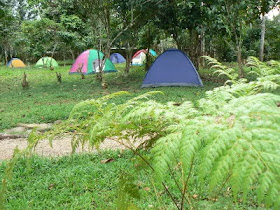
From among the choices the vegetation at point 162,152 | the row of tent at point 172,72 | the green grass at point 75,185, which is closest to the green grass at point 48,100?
the vegetation at point 162,152

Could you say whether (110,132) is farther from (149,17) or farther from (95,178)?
(149,17)

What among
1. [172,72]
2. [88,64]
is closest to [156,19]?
[172,72]

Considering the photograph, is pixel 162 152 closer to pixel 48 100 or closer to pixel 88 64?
pixel 48 100

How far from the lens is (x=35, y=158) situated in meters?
3.98

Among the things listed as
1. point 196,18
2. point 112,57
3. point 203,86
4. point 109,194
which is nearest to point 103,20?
point 196,18

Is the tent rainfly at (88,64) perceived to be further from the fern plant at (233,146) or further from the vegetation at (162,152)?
the fern plant at (233,146)

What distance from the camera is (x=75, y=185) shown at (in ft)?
10.5

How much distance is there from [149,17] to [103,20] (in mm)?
1935

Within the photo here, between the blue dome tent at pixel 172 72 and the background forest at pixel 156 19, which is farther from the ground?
the background forest at pixel 156 19

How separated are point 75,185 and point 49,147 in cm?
192

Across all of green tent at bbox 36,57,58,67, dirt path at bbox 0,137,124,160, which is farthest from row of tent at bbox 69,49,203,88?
green tent at bbox 36,57,58,67

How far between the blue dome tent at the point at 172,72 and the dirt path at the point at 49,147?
6.43 metres

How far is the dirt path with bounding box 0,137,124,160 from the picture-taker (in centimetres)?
454

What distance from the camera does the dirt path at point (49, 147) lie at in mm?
4543
